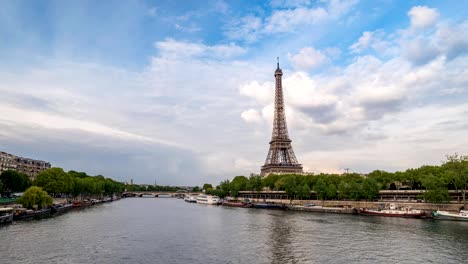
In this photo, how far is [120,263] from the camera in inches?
1101

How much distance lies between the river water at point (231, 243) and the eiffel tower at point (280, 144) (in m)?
80.4

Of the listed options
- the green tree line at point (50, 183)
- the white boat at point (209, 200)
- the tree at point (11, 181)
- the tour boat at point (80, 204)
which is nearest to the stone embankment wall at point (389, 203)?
the white boat at point (209, 200)

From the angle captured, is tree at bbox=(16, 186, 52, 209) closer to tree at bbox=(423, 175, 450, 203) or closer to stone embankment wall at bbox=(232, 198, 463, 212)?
stone embankment wall at bbox=(232, 198, 463, 212)

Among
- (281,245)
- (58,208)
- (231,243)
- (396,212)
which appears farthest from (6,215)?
(396,212)

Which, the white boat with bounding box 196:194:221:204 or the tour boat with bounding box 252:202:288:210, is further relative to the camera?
the white boat with bounding box 196:194:221:204

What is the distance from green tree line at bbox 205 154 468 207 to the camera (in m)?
66.7

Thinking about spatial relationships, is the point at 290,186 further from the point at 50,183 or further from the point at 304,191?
the point at 50,183

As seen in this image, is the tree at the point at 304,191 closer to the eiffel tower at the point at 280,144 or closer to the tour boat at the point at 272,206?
the tour boat at the point at 272,206

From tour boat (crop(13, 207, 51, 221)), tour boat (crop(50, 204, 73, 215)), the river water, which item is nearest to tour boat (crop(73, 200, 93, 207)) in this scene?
tour boat (crop(50, 204, 73, 215))

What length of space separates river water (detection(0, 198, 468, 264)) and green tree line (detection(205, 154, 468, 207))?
18808 mm

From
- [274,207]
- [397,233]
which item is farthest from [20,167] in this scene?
[397,233]

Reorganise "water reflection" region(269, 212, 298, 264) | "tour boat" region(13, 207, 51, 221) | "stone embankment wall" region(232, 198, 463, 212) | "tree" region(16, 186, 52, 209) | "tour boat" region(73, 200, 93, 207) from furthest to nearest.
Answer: "tour boat" region(73, 200, 93, 207), "stone embankment wall" region(232, 198, 463, 212), "tree" region(16, 186, 52, 209), "tour boat" region(13, 207, 51, 221), "water reflection" region(269, 212, 298, 264)

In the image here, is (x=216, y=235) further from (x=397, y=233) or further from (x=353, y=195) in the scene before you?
(x=353, y=195)

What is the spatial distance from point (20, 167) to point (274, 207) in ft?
355
